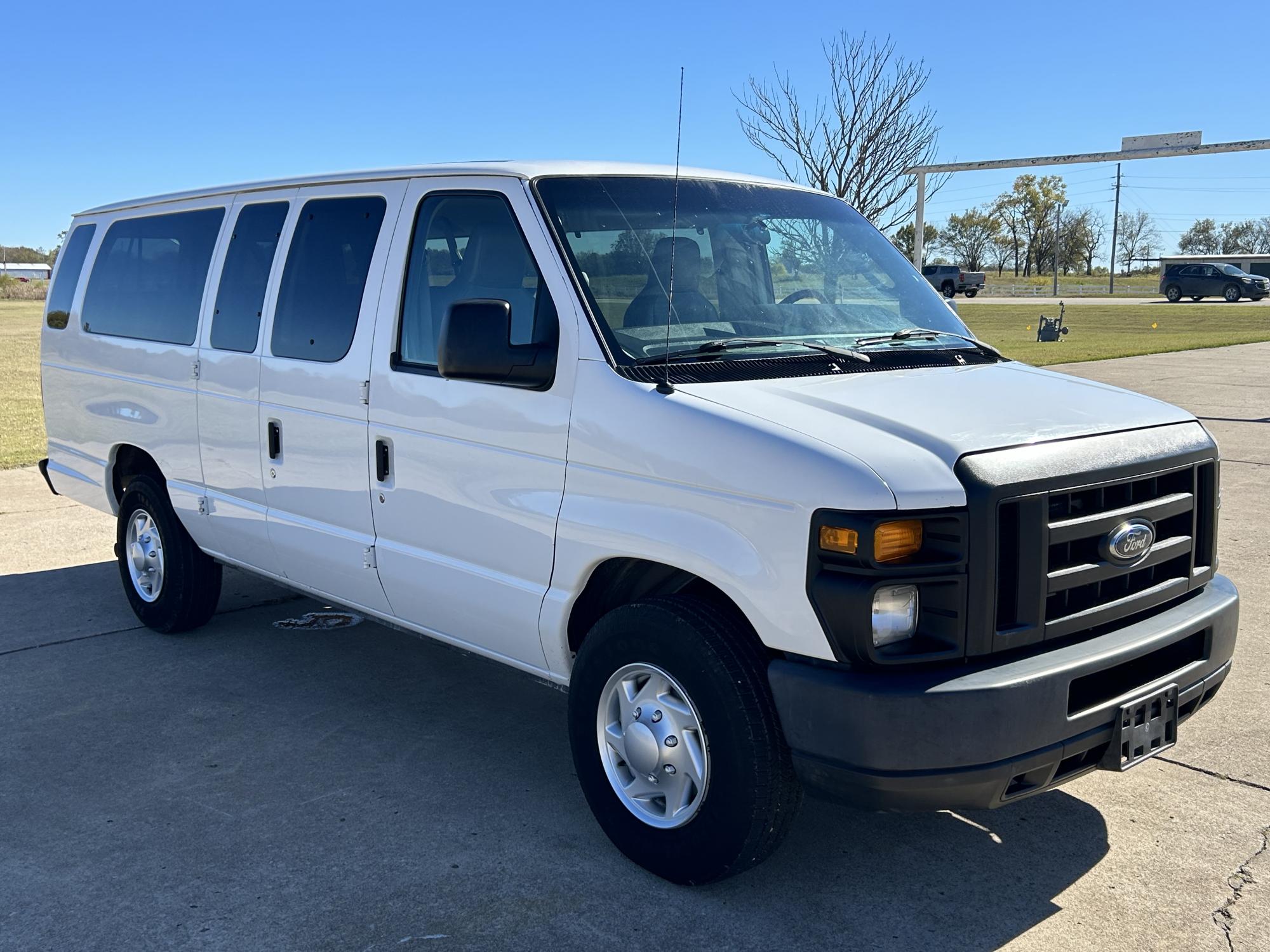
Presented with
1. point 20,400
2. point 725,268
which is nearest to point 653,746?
point 725,268

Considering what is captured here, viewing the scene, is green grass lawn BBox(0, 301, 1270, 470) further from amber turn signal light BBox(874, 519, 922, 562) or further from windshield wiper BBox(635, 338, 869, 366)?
amber turn signal light BBox(874, 519, 922, 562)

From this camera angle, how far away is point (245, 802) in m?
4.13

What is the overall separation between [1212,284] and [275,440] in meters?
56.7

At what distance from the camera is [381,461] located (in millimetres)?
4414

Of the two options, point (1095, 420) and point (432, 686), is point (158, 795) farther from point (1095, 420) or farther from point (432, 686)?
point (1095, 420)

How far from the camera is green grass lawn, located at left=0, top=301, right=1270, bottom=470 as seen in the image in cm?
1380

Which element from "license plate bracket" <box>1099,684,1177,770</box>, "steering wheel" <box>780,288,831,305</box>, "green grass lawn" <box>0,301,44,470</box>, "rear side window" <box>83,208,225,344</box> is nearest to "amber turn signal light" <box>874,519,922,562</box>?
"license plate bracket" <box>1099,684,1177,770</box>

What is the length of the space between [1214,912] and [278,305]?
13.2 ft

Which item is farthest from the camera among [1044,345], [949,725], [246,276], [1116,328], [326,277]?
[1116,328]

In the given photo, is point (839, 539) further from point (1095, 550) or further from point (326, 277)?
point (326, 277)

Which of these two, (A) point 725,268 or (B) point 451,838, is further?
(A) point 725,268

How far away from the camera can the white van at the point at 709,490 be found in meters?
3.05

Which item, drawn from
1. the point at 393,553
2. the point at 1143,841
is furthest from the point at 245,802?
the point at 1143,841

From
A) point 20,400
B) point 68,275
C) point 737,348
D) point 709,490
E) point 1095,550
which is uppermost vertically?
point 68,275
